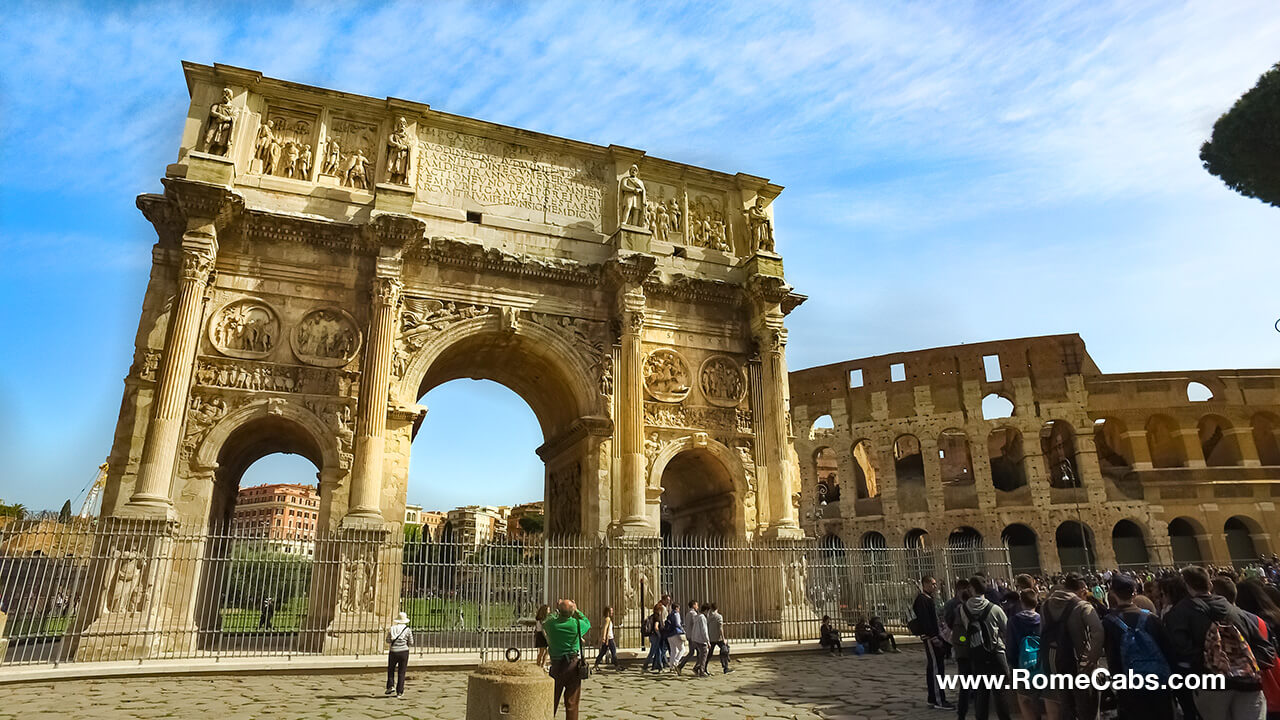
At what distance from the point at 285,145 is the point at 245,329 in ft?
13.1

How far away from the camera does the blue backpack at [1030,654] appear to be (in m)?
5.57

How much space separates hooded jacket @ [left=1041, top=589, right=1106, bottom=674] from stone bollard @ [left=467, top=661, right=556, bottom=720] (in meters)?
3.67

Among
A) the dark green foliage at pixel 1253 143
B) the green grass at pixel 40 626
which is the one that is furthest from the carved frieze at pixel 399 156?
the dark green foliage at pixel 1253 143

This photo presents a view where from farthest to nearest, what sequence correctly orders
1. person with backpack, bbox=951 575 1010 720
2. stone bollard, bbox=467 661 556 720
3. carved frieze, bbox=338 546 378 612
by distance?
carved frieze, bbox=338 546 378 612
person with backpack, bbox=951 575 1010 720
stone bollard, bbox=467 661 556 720

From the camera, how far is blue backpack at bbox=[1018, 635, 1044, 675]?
219 inches

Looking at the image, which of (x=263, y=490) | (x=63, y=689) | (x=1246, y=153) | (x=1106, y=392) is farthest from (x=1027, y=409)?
(x=263, y=490)

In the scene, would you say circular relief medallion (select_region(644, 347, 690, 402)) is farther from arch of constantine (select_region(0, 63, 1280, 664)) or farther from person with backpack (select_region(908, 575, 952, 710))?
person with backpack (select_region(908, 575, 952, 710))

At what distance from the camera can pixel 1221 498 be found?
2991cm

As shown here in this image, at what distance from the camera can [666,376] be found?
15828 millimetres

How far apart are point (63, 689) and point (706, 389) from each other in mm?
11762

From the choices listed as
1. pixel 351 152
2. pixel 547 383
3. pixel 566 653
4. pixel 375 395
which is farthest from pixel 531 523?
pixel 566 653

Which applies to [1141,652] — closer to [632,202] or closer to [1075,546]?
[632,202]

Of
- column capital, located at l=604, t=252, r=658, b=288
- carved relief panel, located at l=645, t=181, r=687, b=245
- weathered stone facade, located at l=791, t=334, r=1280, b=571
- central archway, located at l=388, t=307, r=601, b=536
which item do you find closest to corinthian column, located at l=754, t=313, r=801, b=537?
carved relief panel, located at l=645, t=181, r=687, b=245

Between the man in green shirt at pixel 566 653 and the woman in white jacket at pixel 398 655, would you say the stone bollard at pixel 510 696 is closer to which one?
the man in green shirt at pixel 566 653
